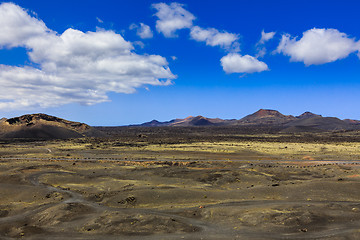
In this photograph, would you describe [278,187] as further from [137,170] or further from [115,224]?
[137,170]

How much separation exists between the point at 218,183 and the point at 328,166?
3250cm

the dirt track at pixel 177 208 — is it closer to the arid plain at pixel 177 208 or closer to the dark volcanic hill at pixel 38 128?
the arid plain at pixel 177 208

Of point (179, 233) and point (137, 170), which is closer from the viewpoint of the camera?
point (179, 233)

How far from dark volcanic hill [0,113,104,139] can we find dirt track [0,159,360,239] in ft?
417

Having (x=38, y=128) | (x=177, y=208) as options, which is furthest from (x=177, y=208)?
(x=38, y=128)

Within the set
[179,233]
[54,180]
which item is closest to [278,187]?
[179,233]

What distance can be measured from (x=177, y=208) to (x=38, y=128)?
168 metres

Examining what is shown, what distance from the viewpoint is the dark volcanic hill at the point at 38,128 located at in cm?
16225

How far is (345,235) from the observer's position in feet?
70.0

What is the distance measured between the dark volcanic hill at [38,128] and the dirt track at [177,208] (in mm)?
127143

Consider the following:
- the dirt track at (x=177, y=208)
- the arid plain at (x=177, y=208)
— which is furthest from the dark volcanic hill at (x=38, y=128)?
the dirt track at (x=177, y=208)

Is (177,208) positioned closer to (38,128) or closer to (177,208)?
(177,208)

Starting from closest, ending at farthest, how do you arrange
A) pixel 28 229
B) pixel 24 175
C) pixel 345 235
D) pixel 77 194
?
pixel 345 235
pixel 28 229
pixel 77 194
pixel 24 175

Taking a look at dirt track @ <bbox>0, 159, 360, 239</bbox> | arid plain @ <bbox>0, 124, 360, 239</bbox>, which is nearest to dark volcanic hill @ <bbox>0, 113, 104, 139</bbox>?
arid plain @ <bbox>0, 124, 360, 239</bbox>
